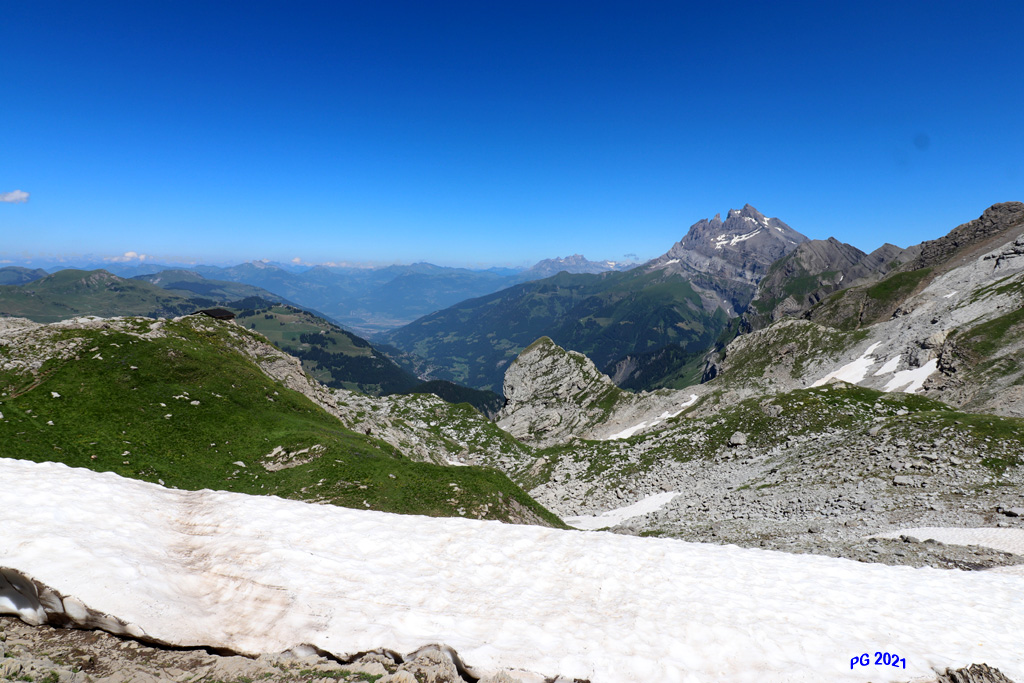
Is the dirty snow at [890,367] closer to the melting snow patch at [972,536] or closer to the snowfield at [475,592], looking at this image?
the melting snow patch at [972,536]

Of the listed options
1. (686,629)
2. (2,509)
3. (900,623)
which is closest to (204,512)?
(2,509)

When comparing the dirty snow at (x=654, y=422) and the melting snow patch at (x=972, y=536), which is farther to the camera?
the dirty snow at (x=654, y=422)

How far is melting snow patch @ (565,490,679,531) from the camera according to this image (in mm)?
43688

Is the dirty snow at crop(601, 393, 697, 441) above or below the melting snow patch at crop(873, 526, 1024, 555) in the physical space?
below

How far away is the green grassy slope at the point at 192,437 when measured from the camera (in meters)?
25.0

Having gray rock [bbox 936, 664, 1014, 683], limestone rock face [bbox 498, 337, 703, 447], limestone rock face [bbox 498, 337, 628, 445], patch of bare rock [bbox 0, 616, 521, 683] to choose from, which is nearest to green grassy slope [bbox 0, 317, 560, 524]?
patch of bare rock [bbox 0, 616, 521, 683]

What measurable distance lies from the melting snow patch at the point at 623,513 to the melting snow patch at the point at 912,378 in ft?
211

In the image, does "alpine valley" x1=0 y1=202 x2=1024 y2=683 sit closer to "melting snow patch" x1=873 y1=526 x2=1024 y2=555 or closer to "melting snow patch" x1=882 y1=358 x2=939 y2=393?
"melting snow patch" x1=873 y1=526 x2=1024 y2=555

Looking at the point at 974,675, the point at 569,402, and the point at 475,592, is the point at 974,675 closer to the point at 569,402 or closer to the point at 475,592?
the point at 475,592

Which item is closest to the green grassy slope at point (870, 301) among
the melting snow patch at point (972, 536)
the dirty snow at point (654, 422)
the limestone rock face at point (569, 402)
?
the dirty snow at point (654, 422)

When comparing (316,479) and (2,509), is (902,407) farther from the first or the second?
(2,509)

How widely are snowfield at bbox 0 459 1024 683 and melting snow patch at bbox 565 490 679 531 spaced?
28.3 metres

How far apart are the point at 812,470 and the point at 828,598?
27950 millimetres

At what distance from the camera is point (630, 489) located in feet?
164
